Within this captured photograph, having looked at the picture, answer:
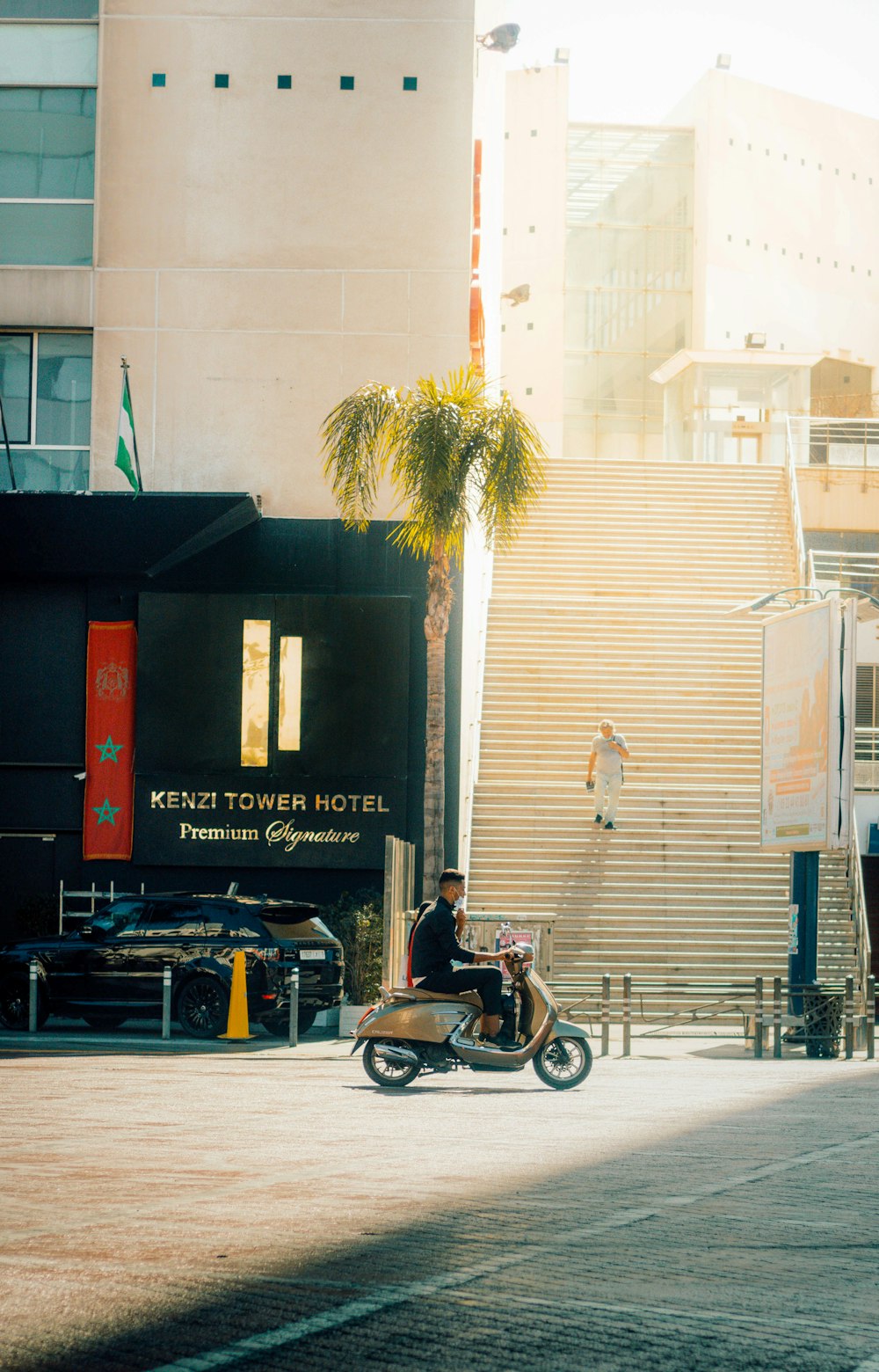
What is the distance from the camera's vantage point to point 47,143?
26.4 meters

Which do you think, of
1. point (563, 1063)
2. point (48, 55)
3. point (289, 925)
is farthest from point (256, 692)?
point (563, 1063)

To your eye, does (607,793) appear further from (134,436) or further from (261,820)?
(134,436)

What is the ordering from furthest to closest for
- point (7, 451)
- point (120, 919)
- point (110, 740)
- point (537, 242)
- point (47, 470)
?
1. point (537, 242)
2. point (47, 470)
3. point (110, 740)
4. point (7, 451)
5. point (120, 919)

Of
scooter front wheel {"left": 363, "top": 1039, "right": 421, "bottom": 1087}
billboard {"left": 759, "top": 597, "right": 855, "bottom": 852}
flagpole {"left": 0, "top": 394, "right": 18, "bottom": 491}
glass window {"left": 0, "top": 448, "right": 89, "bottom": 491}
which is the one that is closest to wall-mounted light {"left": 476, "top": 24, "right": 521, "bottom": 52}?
glass window {"left": 0, "top": 448, "right": 89, "bottom": 491}

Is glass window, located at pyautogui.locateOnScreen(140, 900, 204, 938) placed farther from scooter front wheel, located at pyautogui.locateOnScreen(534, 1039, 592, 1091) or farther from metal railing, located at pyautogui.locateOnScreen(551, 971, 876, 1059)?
scooter front wheel, located at pyautogui.locateOnScreen(534, 1039, 592, 1091)

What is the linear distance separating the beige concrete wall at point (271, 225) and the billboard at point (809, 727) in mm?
7469

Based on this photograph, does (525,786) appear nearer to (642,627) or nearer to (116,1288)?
(642,627)

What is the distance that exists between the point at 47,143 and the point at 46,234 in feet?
4.55

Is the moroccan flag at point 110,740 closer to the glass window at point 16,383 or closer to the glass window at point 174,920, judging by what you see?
the glass window at point 16,383

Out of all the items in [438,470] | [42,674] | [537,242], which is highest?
[537,242]

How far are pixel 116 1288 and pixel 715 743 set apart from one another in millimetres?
21283

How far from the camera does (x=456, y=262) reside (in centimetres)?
2556

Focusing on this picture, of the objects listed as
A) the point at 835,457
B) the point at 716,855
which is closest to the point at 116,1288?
the point at 716,855

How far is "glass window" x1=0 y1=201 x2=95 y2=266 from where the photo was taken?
26.2m
